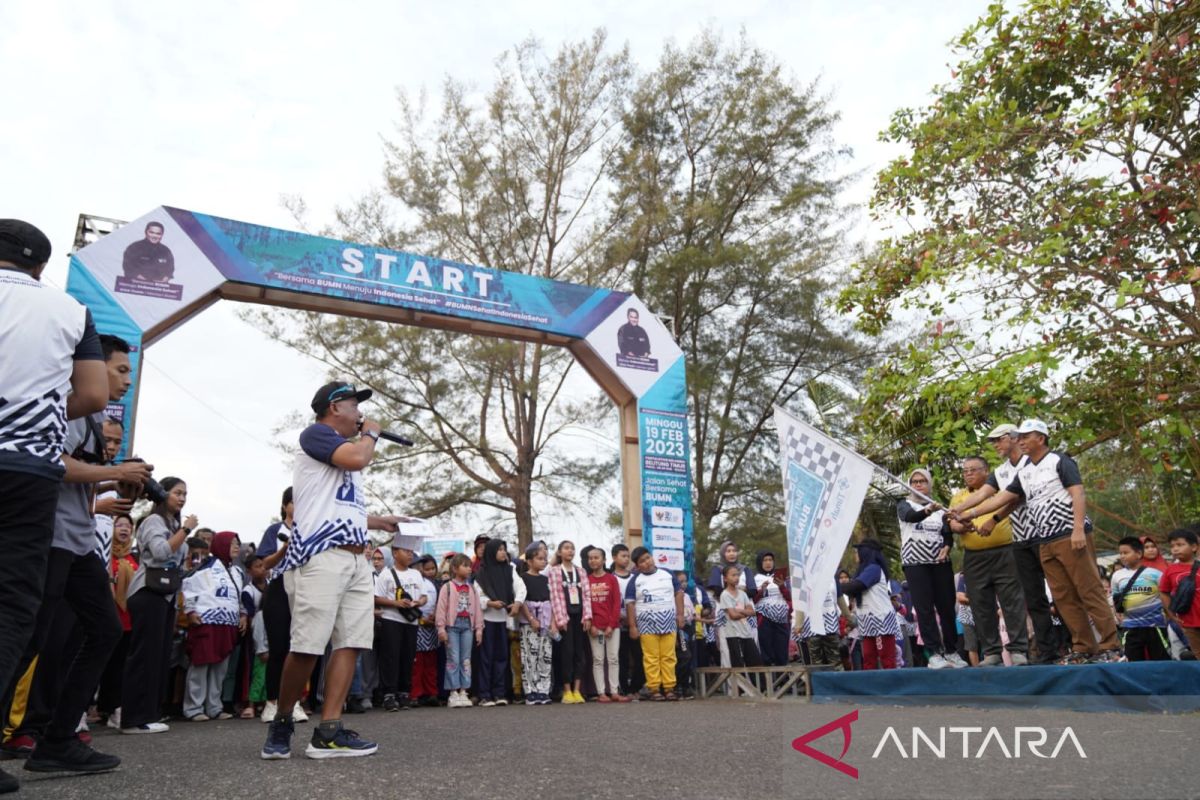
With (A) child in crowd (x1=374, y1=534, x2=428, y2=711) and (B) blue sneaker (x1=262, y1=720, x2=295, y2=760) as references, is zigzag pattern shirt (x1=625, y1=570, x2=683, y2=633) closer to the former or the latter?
(A) child in crowd (x1=374, y1=534, x2=428, y2=711)

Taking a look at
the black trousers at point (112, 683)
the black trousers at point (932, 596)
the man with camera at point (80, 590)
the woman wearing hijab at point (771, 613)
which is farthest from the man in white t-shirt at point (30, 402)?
the woman wearing hijab at point (771, 613)

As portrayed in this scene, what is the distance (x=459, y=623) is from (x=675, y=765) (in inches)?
229

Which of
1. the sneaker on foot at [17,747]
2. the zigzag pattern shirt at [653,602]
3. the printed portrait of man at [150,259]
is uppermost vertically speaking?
the printed portrait of man at [150,259]

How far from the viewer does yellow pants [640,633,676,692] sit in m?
9.91

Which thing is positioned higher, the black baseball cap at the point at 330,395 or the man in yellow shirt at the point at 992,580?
the black baseball cap at the point at 330,395

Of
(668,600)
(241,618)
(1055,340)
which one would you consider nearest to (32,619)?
(241,618)

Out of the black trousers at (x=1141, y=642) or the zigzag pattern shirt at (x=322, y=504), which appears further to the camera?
the black trousers at (x=1141, y=642)

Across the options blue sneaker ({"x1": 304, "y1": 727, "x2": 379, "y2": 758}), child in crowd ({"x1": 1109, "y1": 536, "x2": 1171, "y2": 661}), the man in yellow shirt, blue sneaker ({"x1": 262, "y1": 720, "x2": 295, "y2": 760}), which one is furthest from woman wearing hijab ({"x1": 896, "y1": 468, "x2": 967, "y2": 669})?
Result: blue sneaker ({"x1": 262, "y1": 720, "x2": 295, "y2": 760})

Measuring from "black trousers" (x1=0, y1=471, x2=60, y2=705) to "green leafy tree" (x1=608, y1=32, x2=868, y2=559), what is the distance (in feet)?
58.3

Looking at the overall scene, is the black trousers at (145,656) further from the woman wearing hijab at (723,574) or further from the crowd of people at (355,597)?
the woman wearing hijab at (723,574)

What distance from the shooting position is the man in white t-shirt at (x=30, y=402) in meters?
2.93

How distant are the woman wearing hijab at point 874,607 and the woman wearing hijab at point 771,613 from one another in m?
1.97

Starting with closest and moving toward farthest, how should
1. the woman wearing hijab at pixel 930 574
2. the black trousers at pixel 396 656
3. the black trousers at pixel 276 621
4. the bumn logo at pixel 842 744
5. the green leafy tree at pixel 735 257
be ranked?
the bumn logo at pixel 842 744 → the black trousers at pixel 276 621 → the woman wearing hijab at pixel 930 574 → the black trousers at pixel 396 656 → the green leafy tree at pixel 735 257

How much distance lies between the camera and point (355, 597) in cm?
413
